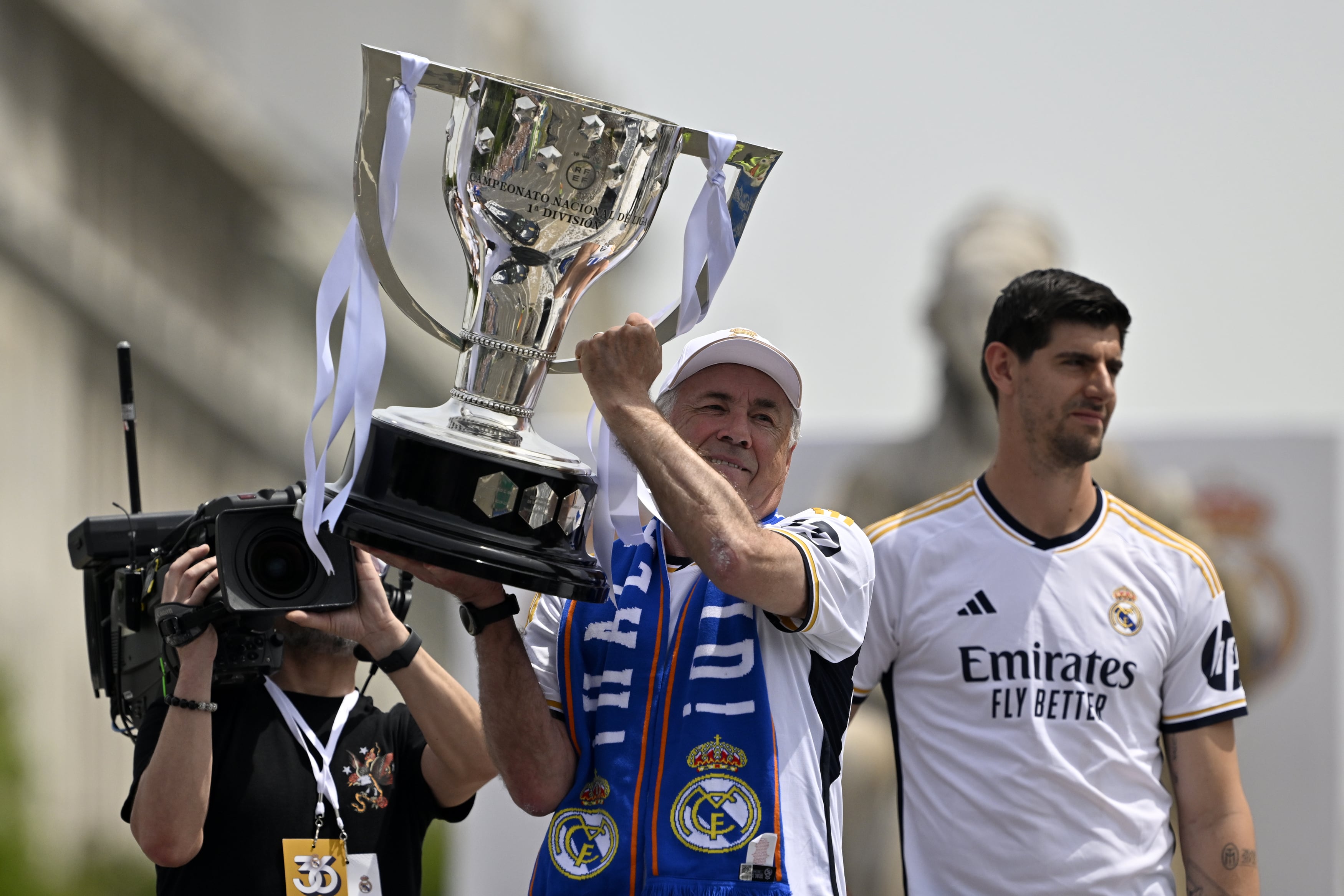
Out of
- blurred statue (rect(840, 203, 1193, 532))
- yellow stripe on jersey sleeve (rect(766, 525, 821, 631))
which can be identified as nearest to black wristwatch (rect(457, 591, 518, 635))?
yellow stripe on jersey sleeve (rect(766, 525, 821, 631))

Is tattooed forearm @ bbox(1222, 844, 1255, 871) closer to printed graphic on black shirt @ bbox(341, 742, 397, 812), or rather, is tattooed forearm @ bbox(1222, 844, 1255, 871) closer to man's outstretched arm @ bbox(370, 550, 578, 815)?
man's outstretched arm @ bbox(370, 550, 578, 815)

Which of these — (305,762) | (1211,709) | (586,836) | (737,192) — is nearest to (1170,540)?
(1211,709)

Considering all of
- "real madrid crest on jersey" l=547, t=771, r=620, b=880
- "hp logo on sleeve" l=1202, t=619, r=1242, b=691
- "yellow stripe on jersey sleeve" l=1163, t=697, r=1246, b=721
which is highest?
"hp logo on sleeve" l=1202, t=619, r=1242, b=691

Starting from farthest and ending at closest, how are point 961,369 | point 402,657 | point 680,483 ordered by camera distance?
1. point 961,369
2. point 402,657
3. point 680,483

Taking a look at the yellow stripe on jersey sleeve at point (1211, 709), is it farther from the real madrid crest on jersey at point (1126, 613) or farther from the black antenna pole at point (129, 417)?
the black antenna pole at point (129, 417)

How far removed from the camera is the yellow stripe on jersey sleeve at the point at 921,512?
11.4 feet

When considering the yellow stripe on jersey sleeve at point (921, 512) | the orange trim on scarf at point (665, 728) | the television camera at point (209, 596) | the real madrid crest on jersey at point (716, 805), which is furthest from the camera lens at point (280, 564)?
the yellow stripe on jersey sleeve at point (921, 512)

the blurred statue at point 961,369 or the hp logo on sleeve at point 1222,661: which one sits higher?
the blurred statue at point 961,369

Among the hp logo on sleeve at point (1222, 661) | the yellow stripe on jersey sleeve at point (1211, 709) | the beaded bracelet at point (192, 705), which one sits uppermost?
the hp logo on sleeve at point (1222, 661)

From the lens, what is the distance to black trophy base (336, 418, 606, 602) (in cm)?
225

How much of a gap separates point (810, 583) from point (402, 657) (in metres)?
0.98

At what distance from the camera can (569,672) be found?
2.59 meters

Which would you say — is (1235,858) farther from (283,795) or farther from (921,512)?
(283,795)

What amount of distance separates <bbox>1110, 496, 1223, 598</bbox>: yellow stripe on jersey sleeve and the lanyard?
74.3 inches
